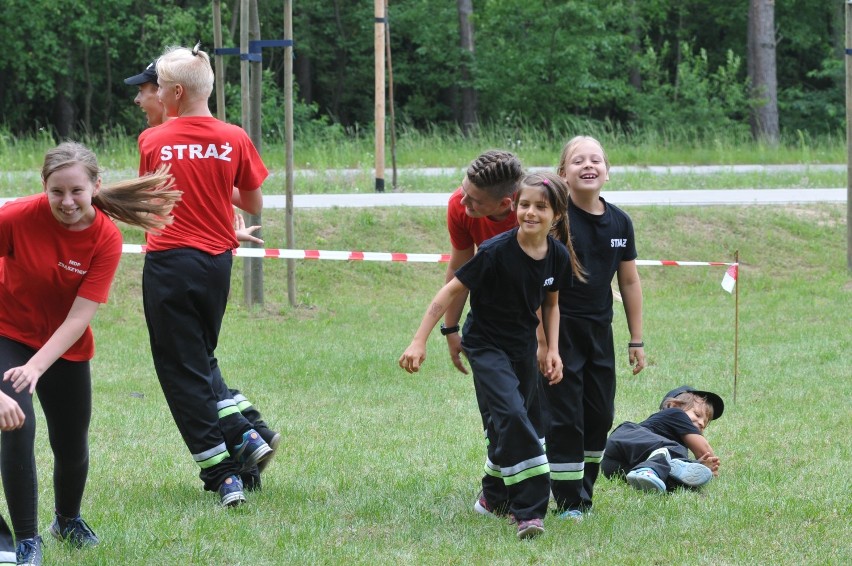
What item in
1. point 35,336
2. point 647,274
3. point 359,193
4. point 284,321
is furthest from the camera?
point 359,193

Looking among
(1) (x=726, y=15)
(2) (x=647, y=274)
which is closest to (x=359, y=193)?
(2) (x=647, y=274)

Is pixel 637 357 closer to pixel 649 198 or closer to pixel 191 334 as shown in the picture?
pixel 191 334

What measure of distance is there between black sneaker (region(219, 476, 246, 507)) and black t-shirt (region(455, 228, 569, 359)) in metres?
1.31

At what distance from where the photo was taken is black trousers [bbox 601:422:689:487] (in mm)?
6293

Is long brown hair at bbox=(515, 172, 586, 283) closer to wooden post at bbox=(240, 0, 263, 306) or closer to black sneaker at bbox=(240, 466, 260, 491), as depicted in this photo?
black sneaker at bbox=(240, 466, 260, 491)

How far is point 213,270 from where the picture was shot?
18.2ft

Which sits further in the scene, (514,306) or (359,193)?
(359,193)

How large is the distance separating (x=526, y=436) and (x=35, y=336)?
2.10 m

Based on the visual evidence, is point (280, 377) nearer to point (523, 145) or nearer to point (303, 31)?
point (523, 145)

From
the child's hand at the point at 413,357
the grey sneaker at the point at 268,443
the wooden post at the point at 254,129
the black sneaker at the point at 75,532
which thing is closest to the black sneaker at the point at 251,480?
the grey sneaker at the point at 268,443

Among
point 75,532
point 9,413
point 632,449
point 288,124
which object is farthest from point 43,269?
point 288,124

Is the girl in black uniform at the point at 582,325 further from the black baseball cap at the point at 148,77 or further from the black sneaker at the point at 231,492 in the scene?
the black baseball cap at the point at 148,77

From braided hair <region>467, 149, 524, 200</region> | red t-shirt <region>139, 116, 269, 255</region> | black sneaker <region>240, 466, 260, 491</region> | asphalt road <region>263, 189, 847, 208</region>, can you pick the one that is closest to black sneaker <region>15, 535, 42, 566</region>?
black sneaker <region>240, 466, 260, 491</region>

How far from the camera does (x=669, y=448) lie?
6.30 m
